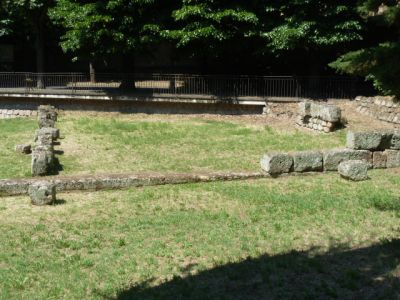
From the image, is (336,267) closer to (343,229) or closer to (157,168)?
(343,229)

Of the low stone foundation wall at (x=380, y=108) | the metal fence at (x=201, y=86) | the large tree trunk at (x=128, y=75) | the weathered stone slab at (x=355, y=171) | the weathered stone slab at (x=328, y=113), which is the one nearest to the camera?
the weathered stone slab at (x=355, y=171)

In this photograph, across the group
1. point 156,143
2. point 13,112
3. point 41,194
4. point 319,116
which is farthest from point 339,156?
point 13,112

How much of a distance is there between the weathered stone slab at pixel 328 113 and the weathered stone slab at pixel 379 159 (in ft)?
16.4

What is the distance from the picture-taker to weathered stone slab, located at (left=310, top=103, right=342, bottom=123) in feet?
66.0

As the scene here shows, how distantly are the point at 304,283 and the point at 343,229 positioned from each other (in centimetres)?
312

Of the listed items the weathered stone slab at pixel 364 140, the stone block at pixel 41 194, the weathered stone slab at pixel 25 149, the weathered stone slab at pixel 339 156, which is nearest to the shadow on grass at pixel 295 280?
the stone block at pixel 41 194

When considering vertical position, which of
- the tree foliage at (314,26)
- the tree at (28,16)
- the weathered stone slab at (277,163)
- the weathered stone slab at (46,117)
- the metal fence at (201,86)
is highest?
the tree at (28,16)

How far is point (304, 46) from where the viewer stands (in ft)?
80.2

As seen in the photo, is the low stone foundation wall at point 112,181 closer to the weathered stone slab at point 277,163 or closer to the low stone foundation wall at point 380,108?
the weathered stone slab at point 277,163

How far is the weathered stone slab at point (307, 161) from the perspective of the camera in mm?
14227

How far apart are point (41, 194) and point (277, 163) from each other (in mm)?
5965

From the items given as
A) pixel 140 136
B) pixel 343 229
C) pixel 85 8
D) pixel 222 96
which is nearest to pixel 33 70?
pixel 85 8

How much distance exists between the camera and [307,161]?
14320 mm

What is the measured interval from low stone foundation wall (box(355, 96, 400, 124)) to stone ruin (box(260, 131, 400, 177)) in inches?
226
